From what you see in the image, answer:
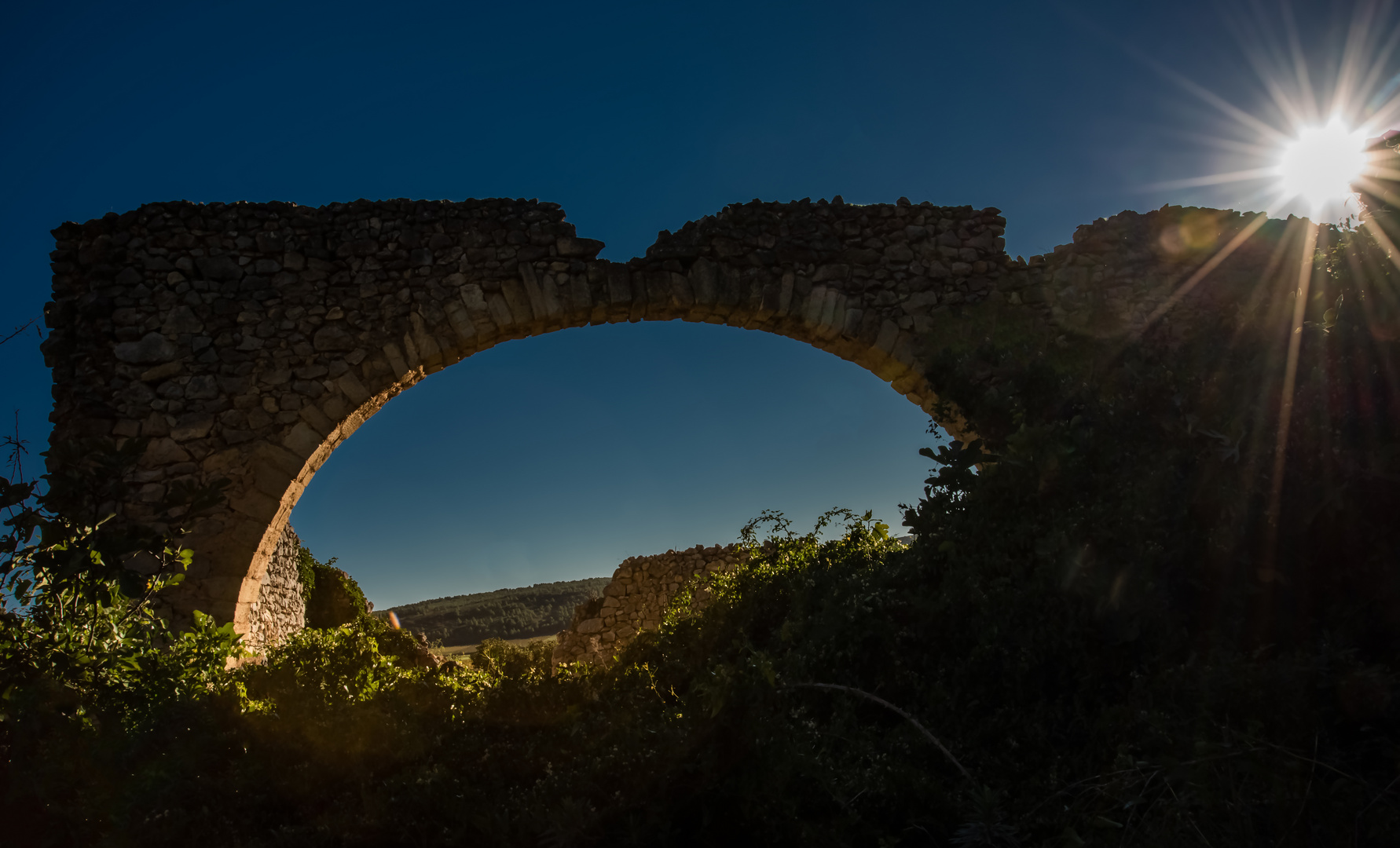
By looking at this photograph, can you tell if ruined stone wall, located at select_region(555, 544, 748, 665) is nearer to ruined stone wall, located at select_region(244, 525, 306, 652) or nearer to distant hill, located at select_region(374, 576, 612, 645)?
ruined stone wall, located at select_region(244, 525, 306, 652)

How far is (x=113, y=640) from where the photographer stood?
3.52 metres

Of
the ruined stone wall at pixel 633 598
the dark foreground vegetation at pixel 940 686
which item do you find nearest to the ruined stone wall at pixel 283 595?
the ruined stone wall at pixel 633 598

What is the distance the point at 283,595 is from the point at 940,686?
10783mm

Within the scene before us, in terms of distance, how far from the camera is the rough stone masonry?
5.68 metres

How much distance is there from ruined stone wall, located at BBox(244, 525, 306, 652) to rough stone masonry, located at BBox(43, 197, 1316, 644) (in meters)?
3.49

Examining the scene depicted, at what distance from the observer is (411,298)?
6.06m

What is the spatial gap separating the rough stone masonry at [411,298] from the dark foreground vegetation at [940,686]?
6.74ft

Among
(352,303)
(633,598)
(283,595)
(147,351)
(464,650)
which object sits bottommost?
(464,650)

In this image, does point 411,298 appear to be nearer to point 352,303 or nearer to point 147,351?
point 352,303

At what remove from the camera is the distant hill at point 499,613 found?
2198 cm

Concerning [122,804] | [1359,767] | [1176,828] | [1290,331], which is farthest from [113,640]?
[1290,331]

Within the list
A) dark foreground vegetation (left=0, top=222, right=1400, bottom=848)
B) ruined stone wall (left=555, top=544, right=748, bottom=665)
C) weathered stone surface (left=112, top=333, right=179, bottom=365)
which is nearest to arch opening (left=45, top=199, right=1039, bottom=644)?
weathered stone surface (left=112, top=333, right=179, bottom=365)

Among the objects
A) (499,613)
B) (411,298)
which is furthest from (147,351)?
(499,613)

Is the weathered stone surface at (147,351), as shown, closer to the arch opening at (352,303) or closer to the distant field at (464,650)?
the arch opening at (352,303)
